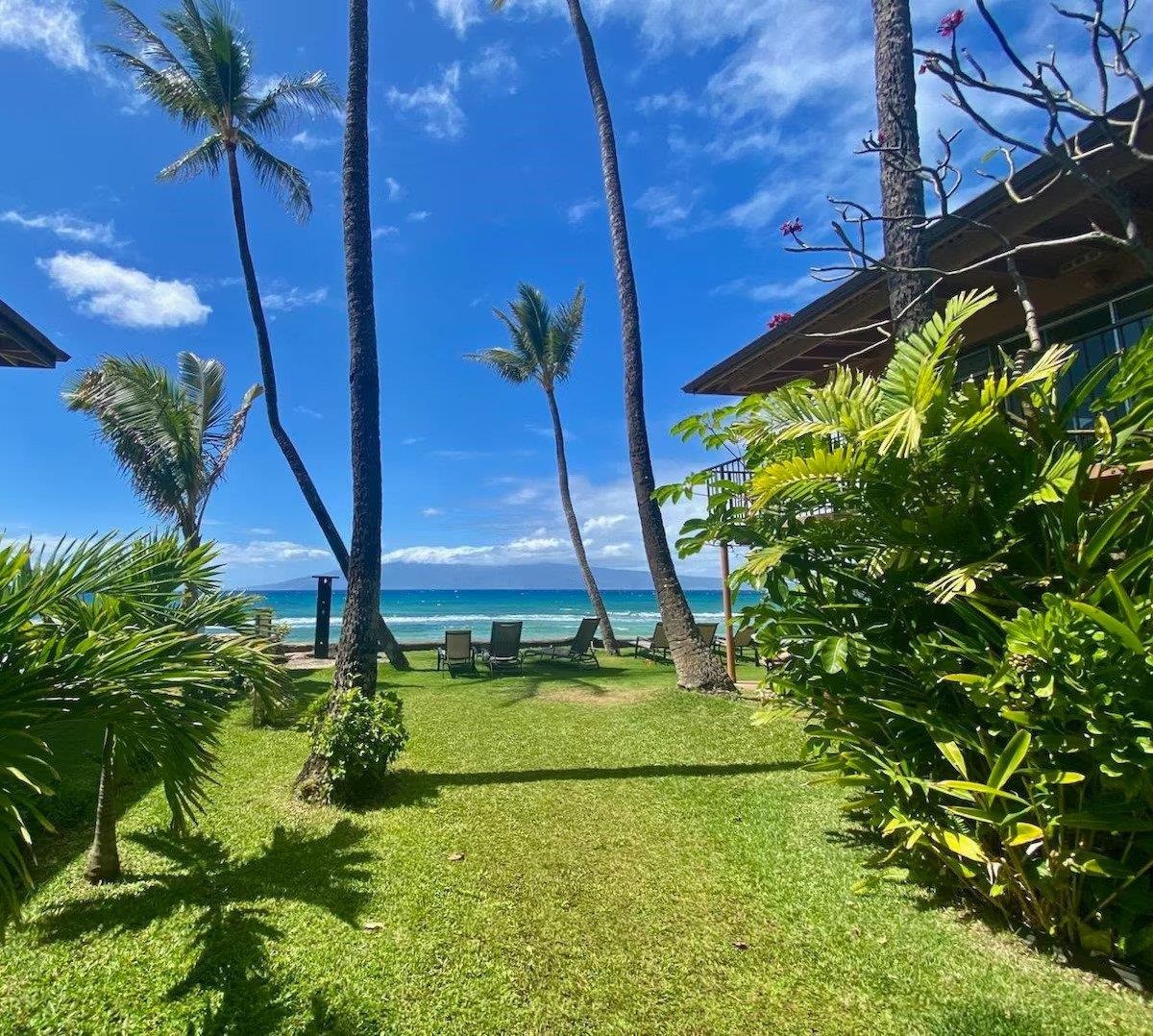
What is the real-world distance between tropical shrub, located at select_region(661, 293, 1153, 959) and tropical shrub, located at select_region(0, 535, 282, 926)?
9.76ft

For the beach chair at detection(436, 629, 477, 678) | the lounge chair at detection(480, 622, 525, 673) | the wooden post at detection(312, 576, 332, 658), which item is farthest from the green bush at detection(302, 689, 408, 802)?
the wooden post at detection(312, 576, 332, 658)

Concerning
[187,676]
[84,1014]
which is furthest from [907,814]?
[84,1014]

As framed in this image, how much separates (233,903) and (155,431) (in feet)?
46.6

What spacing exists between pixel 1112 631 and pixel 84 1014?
13.8 feet

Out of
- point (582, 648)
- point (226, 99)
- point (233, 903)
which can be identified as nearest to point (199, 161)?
point (226, 99)

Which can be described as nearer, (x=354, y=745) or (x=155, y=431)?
(x=354, y=745)

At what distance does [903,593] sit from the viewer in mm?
3168

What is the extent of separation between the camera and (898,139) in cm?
483

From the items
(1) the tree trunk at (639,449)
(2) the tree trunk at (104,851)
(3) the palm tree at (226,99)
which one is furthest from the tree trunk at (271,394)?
(2) the tree trunk at (104,851)

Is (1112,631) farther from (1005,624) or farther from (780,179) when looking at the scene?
(780,179)

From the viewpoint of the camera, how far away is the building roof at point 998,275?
16.1 feet

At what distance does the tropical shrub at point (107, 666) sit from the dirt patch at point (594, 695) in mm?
6103

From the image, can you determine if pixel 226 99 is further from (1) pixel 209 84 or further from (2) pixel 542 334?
→ (2) pixel 542 334

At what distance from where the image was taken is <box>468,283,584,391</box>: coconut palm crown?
19.9 m
